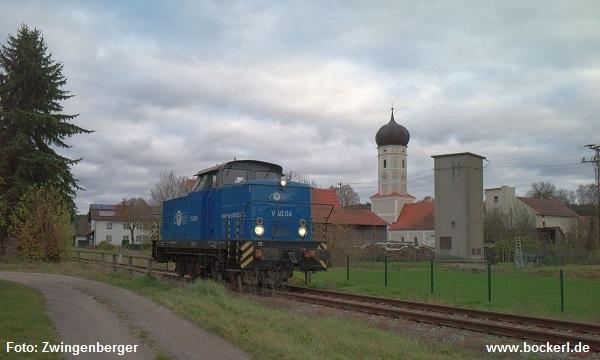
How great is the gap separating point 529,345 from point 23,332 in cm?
860

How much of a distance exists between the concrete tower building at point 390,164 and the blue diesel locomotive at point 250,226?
8323 centimetres

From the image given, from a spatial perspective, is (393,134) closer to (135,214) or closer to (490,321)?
(135,214)

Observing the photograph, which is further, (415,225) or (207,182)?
(415,225)

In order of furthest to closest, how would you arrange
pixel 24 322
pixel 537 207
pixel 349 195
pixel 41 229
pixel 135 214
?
pixel 349 195 → pixel 537 207 → pixel 135 214 → pixel 41 229 → pixel 24 322

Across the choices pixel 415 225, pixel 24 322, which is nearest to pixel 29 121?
pixel 24 322

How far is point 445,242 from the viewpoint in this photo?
49000 mm

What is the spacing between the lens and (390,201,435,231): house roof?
84.8m

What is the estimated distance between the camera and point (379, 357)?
7.96 m

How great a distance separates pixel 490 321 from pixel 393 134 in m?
93.0

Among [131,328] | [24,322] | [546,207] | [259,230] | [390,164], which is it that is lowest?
[131,328]

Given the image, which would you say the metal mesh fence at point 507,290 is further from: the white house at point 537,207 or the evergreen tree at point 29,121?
the white house at point 537,207

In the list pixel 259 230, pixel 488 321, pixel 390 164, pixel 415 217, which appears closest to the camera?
pixel 488 321

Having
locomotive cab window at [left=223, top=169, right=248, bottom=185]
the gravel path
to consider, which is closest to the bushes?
the gravel path

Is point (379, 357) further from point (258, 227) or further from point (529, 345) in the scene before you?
point (258, 227)
